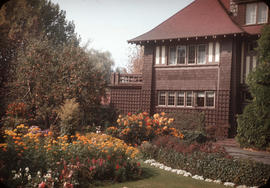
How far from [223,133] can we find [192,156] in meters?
7.70

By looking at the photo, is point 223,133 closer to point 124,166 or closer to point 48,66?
point 124,166

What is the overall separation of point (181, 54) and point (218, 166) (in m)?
11.2

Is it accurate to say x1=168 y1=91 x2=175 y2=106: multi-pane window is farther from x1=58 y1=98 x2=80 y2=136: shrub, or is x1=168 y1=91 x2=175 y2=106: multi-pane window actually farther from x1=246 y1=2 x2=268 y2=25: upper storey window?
x1=58 y1=98 x2=80 y2=136: shrub

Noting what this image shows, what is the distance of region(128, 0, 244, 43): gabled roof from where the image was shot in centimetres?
1638

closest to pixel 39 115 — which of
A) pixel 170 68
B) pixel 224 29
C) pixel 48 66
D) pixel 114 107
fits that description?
pixel 48 66

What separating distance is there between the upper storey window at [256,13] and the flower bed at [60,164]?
13226mm

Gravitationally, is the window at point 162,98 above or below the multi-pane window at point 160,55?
below

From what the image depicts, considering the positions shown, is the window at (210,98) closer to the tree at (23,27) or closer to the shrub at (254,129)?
the shrub at (254,129)

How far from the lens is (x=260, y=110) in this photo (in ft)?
35.9

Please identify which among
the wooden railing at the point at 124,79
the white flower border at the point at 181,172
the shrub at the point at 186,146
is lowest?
the white flower border at the point at 181,172

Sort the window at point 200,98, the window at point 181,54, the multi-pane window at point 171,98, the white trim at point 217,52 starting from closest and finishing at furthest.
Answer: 1. the white trim at point 217,52
2. the window at point 200,98
3. the window at point 181,54
4. the multi-pane window at point 171,98

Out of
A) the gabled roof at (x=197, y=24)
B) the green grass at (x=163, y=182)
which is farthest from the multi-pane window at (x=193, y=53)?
the green grass at (x=163, y=182)

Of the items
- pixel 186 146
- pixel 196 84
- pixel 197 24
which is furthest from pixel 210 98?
pixel 186 146

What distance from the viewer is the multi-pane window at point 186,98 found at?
1688 cm
